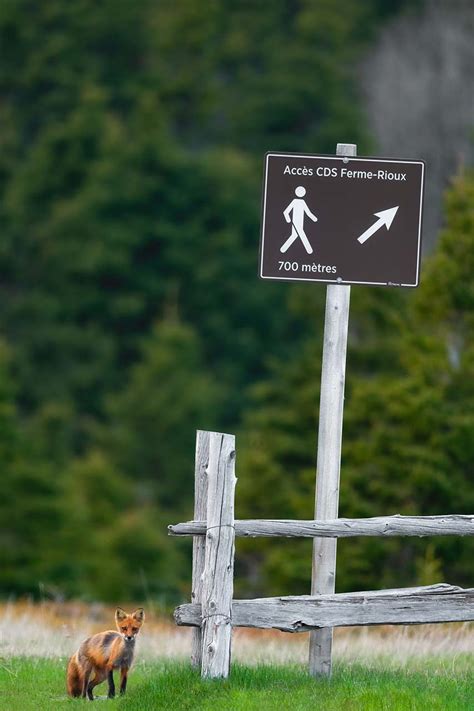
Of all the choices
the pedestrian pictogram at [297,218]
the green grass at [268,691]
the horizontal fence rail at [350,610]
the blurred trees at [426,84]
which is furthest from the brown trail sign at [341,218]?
the blurred trees at [426,84]

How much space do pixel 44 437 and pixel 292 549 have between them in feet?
92.1

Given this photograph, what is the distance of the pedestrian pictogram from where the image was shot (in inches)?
328

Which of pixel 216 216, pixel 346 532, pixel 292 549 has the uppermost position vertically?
pixel 216 216

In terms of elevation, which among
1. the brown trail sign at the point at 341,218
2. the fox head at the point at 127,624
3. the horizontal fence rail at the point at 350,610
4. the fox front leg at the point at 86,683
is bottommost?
the fox front leg at the point at 86,683

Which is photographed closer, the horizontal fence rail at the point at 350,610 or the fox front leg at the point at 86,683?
the horizontal fence rail at the point at 350,610

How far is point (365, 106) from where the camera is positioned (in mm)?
90125

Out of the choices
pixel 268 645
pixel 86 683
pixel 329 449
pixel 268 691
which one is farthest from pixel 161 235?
pixel 268 691

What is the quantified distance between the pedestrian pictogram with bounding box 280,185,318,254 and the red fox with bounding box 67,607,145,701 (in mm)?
2234

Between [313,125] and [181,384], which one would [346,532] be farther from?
[313,125]

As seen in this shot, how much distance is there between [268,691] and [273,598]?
0.49 metres

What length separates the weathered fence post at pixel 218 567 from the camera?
7703 millimetres

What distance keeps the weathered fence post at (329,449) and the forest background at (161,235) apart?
24.1m

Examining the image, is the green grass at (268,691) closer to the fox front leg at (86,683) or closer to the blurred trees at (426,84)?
the fox front leg at (86,683)

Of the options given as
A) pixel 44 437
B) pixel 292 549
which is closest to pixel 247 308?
pixel 44 437
